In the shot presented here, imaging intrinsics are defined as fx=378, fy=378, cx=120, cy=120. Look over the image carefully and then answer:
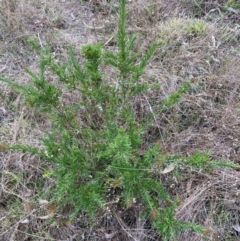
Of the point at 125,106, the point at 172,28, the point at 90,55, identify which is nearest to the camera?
the point at 90,55

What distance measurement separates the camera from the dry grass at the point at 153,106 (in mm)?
2152

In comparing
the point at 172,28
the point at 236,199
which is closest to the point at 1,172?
the point at 236,199

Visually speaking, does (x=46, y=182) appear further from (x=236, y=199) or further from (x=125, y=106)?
(x=236, y=199)

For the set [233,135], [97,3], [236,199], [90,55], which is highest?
[90,55]

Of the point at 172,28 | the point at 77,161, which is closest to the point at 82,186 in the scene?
the point at 77,161

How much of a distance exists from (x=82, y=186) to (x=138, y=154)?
389 mm

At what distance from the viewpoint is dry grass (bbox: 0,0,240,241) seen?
2.15 metres

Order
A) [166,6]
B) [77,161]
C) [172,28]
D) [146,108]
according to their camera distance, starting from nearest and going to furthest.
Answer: [77,161] < [146,108] < [172,28] < [166,6]

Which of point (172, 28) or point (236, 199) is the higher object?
point (172, 28)

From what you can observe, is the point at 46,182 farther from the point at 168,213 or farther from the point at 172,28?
the point at 172,28

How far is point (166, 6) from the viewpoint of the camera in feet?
10.3

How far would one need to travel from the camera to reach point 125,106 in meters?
2.12

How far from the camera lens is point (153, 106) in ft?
8.27

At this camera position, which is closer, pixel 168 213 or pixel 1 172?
pixel 168 213
